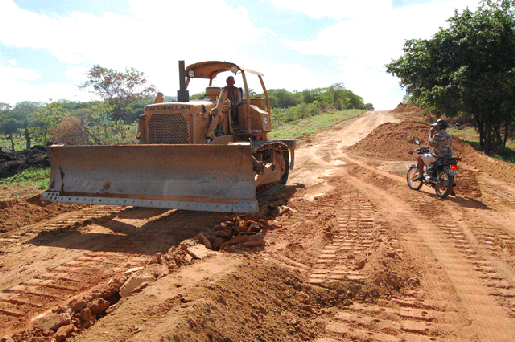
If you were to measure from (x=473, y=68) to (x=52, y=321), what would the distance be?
17.4 meters

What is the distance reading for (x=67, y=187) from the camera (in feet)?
21.2

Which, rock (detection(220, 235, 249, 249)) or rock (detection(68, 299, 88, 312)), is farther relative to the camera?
rock (detection(220, 235, 249, 249))

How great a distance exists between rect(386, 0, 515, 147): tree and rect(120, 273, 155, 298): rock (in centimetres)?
1494

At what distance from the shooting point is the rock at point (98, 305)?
11.0 feet

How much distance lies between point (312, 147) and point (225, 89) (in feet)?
34.0

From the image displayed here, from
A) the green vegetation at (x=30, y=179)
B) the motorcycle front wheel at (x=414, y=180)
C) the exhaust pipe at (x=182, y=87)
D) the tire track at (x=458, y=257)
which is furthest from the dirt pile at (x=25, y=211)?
the motorcycle front wheel at (x=414, y=180)

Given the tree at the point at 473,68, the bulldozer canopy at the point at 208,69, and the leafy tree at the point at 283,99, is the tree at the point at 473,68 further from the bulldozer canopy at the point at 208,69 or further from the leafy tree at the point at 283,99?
the leafy tree at the point at 283,99

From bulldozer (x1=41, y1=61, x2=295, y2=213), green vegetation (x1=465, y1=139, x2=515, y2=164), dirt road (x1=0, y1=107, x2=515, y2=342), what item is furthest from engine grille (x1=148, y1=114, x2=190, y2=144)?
green vegetation (x1=465, y1=139, x2=515, y2=164)

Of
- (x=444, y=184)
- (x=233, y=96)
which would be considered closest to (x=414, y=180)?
(x=444, y=184)

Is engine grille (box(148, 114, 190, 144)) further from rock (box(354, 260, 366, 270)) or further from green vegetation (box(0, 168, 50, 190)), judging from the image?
green vegetation (box(0, 168, 50, 190))

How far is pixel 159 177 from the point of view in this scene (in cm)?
600

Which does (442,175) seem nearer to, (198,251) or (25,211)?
(198,251)

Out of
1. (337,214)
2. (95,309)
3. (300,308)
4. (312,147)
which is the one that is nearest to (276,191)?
(337,214)

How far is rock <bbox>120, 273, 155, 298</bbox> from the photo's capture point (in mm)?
3553
